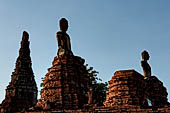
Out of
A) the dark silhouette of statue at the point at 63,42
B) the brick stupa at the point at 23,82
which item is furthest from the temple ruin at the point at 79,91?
the brick stupa at the point at 23,82

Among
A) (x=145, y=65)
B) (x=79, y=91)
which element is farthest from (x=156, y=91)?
(x=79, y=91)

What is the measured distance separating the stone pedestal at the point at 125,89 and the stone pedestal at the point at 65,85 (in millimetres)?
1610

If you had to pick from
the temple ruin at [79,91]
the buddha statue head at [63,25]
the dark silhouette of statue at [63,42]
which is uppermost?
the buddha statue head at [63,25]

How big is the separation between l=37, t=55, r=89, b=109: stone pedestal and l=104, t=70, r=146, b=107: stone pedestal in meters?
1.61

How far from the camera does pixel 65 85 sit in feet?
46.8

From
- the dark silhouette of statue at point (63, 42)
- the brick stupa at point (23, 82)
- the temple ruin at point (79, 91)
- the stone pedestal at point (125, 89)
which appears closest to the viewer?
the temple ruin at point (79, 91)

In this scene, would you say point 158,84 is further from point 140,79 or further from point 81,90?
point 81,90

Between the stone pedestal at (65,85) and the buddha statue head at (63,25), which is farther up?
the buddha statue head at (63,25)

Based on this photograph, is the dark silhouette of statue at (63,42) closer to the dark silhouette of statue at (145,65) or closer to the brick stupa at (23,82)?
the dark silhouette of statue at (145,65)

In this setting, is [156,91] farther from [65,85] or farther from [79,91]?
[65,85]

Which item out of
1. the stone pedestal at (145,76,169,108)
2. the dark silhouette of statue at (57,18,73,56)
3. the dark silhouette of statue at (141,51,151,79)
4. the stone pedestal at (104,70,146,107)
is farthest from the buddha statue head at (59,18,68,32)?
the stone pedestal at (145,76,169,108)

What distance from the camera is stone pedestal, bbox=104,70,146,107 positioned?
13.3 metres

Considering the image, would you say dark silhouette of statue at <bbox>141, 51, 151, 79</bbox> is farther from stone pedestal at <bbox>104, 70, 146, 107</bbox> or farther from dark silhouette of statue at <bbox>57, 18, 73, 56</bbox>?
dark silhouette of statue at <bbox>57, 18, 73, 56</bbox>

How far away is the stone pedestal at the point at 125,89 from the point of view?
1329 centimetres
